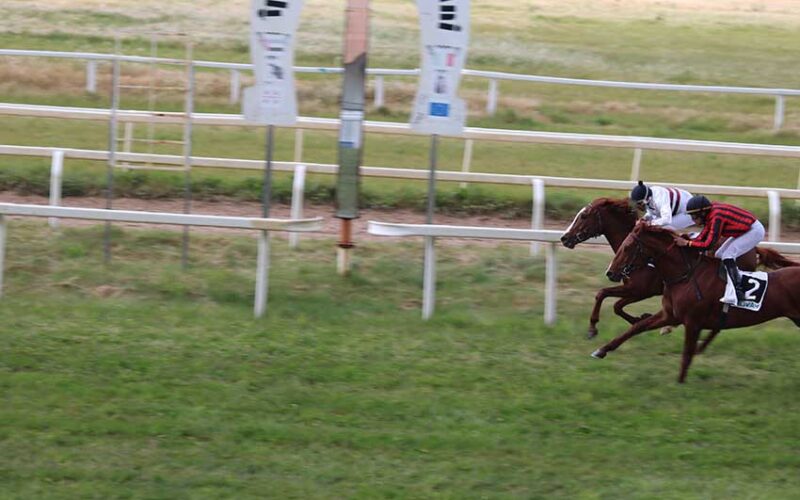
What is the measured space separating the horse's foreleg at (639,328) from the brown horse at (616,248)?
1.47 ft

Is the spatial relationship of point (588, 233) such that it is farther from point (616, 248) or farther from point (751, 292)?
point (751, 292)

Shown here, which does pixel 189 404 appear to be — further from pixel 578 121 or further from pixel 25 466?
pixel 578 121

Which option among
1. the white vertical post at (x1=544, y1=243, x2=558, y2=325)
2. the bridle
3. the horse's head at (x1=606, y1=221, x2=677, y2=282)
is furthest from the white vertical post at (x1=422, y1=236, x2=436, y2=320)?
the horse's head at (x1=606, y1=221, x2=677, y2=282)

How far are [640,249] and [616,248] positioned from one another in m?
0.97

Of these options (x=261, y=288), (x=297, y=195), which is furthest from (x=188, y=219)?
(x=297, y=195)

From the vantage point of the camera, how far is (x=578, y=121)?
687 inches

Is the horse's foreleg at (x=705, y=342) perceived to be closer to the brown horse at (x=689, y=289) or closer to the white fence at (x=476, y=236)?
the brown horse at (x=689, y=289)

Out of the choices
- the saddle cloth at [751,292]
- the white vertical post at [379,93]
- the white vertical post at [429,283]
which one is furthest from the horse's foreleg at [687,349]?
the white vertical post at [379,93]

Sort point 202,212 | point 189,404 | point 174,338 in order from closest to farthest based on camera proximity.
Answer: point 189,404 → point 174,338 → point 202,212

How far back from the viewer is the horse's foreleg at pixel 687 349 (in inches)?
311

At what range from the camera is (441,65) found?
29.8ft

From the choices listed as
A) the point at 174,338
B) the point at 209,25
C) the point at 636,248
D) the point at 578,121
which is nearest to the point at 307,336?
the point at 174,338

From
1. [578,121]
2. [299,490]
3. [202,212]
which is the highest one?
[578,121]

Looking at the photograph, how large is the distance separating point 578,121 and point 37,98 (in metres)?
7.91
